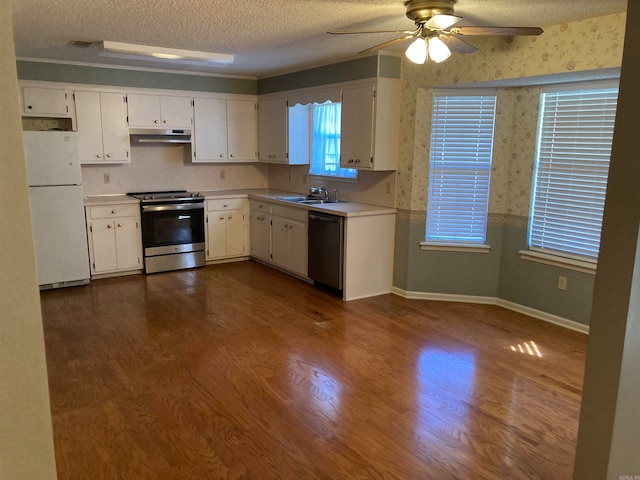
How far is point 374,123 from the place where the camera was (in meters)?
4.73

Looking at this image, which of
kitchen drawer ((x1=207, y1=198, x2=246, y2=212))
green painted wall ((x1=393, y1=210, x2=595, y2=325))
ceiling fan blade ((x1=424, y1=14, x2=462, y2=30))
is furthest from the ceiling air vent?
green painted wall ((x1=393, y1=210, x2=595, y2=325))

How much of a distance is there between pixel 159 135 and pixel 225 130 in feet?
2.85

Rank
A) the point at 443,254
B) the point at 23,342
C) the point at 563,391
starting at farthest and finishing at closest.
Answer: the point at 443,254
the point at 563,391
the point at 23,342

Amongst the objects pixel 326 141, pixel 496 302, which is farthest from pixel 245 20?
pixel 496 302

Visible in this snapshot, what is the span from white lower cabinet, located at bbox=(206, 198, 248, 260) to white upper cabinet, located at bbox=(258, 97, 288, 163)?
72 centimetres

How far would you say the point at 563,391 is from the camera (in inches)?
122

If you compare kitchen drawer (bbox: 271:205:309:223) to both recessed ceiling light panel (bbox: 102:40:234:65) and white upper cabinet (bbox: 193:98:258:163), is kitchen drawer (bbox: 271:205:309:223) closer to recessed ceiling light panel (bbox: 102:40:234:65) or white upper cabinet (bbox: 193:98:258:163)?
white upper cabinet (bbox: 193:98:258:163)

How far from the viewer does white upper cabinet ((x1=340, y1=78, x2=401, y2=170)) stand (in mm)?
4715

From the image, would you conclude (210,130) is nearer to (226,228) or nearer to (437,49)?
(226,228)

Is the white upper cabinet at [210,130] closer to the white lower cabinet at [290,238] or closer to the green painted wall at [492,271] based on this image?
the white lower cabinet at [290,238]

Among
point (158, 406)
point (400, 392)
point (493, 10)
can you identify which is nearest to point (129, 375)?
point (158, 406)

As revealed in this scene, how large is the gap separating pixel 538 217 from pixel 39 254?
494cm

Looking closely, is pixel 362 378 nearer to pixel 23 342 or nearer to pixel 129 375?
pixel 129 375

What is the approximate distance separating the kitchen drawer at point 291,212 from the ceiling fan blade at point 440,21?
2.61m
